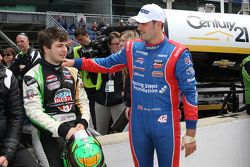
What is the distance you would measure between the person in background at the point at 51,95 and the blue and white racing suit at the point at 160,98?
1.75 ft

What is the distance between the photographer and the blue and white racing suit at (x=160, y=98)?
3189 mm

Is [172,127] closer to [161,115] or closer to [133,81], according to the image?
[161,115]

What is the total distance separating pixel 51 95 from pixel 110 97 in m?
2.07

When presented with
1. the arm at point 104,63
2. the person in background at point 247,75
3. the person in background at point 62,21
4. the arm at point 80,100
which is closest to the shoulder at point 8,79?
the arm at point 80,100

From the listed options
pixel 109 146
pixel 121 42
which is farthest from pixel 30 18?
pixel 109 146

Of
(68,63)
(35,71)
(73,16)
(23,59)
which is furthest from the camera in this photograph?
(73,16)

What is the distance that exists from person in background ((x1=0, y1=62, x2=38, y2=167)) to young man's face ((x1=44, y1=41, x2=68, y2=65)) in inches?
11.7

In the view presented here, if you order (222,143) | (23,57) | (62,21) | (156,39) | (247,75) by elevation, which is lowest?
(222,143)

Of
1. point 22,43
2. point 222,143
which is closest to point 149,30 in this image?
point 222,143

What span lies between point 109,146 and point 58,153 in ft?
2.46

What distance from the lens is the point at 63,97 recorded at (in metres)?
2.96

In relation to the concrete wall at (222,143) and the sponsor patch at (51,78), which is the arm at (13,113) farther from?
the concrete wall at (222,143)

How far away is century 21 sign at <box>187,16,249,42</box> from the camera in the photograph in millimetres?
6117

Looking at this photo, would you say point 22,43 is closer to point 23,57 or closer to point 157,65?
point 23,57
